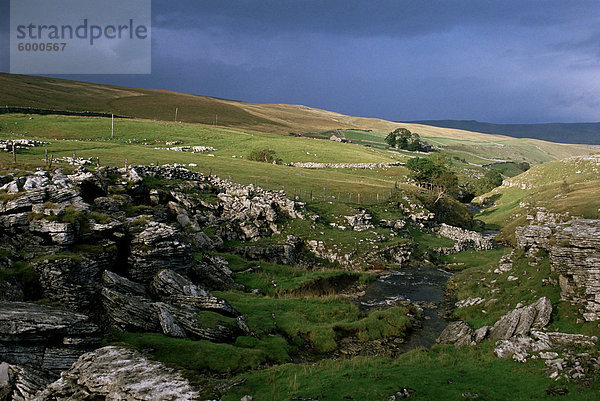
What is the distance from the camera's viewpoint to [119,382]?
15695 mm

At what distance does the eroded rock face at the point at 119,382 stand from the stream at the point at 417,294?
19.5m

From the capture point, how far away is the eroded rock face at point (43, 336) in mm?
18156

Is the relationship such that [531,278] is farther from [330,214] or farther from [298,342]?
[330,214]

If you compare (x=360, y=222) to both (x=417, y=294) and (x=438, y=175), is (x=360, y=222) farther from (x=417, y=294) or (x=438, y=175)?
(x=438, y=175)

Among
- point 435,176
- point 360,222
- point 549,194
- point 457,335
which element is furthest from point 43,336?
point 435,176

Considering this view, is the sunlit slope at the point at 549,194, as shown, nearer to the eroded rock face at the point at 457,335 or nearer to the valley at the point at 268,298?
the valley at the point at 268,298

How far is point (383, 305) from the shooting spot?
130 feet

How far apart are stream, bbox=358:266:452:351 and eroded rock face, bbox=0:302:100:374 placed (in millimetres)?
21428

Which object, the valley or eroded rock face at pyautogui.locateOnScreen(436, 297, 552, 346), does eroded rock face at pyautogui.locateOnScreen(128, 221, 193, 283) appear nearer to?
the valley

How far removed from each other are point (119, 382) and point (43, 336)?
5.92m

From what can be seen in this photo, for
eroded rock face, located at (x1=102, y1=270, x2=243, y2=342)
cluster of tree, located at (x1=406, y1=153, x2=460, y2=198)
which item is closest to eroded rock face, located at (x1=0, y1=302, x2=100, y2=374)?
eroded rock face, located at (x1=102, y1=270, x2=243, y2=342)

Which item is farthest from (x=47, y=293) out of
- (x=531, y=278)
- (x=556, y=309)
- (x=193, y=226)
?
(x=531, y=278)

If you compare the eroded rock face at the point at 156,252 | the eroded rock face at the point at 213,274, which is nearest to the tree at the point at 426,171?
the eroded rock face at the point at 213,274

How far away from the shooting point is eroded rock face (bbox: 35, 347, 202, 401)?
1513 centimetres
